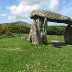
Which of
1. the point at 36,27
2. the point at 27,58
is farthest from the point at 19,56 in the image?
the point at 36,27

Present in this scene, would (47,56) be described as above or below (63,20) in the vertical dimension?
below

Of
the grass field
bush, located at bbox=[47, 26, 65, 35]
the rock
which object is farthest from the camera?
bush, located at bbox=[47, 26, 65, 35]

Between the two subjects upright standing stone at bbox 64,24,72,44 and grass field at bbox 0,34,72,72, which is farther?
upright standing stone at bbox 64,24,72,44

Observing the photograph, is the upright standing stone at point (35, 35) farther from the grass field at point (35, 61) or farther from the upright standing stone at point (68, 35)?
the upright standing stone at point (68, 35)

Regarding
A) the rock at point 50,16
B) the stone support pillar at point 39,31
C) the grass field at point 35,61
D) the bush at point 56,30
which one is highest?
the rock at point 50,16

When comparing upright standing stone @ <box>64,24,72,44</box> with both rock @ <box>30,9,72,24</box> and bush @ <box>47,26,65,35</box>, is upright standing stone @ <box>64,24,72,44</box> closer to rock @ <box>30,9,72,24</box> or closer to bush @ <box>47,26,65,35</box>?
rock @ <box>30,9,72,24</box>

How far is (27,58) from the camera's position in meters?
23.3

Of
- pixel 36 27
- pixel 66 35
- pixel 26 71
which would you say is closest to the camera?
→ pixel 26 71

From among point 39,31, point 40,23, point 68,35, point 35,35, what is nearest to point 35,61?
point 35,35

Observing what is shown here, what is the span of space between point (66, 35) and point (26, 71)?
19.5 metres

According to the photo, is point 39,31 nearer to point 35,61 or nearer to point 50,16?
point 50,16

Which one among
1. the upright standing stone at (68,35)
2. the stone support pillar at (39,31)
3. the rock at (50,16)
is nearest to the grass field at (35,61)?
the stone support pillar at (39,31)

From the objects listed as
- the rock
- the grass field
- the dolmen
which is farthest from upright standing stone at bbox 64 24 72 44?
the grass field

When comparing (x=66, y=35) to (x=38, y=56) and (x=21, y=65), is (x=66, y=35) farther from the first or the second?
(x=21, y=65)
